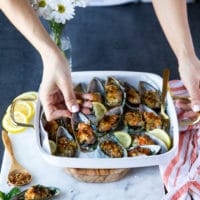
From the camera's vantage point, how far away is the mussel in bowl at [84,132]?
100cm

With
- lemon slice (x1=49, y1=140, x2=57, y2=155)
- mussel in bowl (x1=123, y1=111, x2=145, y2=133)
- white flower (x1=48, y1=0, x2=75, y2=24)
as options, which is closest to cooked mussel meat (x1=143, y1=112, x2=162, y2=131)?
mussel in bowl (x1=123, y1=111, x2=145, y2=133)

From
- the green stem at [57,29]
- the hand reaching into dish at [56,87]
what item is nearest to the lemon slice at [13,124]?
the hand reaching into dish at [56,87]

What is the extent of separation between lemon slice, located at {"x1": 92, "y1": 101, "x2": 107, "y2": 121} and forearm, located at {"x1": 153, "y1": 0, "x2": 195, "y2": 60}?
0.74ft

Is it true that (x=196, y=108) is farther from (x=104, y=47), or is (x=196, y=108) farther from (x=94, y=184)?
(x=104, y=47)

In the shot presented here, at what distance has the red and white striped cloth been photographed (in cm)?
95

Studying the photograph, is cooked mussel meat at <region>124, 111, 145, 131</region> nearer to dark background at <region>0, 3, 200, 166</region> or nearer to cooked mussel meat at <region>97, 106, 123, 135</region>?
cooked mussel meat at <region>97, 106, 123, 135</region>

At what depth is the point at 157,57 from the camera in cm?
144

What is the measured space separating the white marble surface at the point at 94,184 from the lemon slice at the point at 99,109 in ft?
0.50

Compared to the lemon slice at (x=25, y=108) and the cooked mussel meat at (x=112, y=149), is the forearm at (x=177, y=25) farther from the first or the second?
the lemon slice at (x=25, y=108)

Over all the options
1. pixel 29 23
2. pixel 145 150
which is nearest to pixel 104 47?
pixel 29 23

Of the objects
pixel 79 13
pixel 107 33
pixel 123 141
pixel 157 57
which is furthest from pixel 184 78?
pixel 79 13

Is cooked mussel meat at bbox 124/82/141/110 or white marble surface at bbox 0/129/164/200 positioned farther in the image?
cooked mussel meat at bbox 124/82/141/110

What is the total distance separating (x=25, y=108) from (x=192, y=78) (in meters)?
0.43

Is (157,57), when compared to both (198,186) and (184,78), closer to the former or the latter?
(184,78)
